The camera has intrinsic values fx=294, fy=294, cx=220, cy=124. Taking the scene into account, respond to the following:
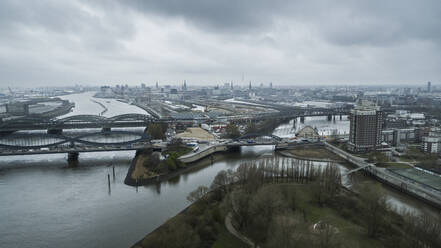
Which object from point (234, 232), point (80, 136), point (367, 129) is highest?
point (367, 129)

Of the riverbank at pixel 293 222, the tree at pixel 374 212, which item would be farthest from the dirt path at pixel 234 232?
the tree at pixel 374 212

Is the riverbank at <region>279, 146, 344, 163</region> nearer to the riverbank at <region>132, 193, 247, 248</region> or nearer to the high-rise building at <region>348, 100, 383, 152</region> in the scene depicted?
the high-rise building at <region>348, 100, 383, 152</region>

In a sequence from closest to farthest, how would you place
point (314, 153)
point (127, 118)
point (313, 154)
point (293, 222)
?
point (293, 222)
point (313, 154)
point (314, 153)
point (127, 118)

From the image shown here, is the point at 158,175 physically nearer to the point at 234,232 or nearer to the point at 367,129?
the point at 234,232

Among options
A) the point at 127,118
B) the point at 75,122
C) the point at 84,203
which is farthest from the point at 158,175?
the point at 75,122

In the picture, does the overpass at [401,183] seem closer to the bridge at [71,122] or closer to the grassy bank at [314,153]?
the grassy bank at [314,153]

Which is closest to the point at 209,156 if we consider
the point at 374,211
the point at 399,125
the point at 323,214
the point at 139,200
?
the point at 139,200

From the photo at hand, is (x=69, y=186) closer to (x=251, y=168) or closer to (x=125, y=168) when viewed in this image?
(x=125, y=168)

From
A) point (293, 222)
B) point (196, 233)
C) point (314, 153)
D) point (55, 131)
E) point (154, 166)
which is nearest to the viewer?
point (293, 222)
